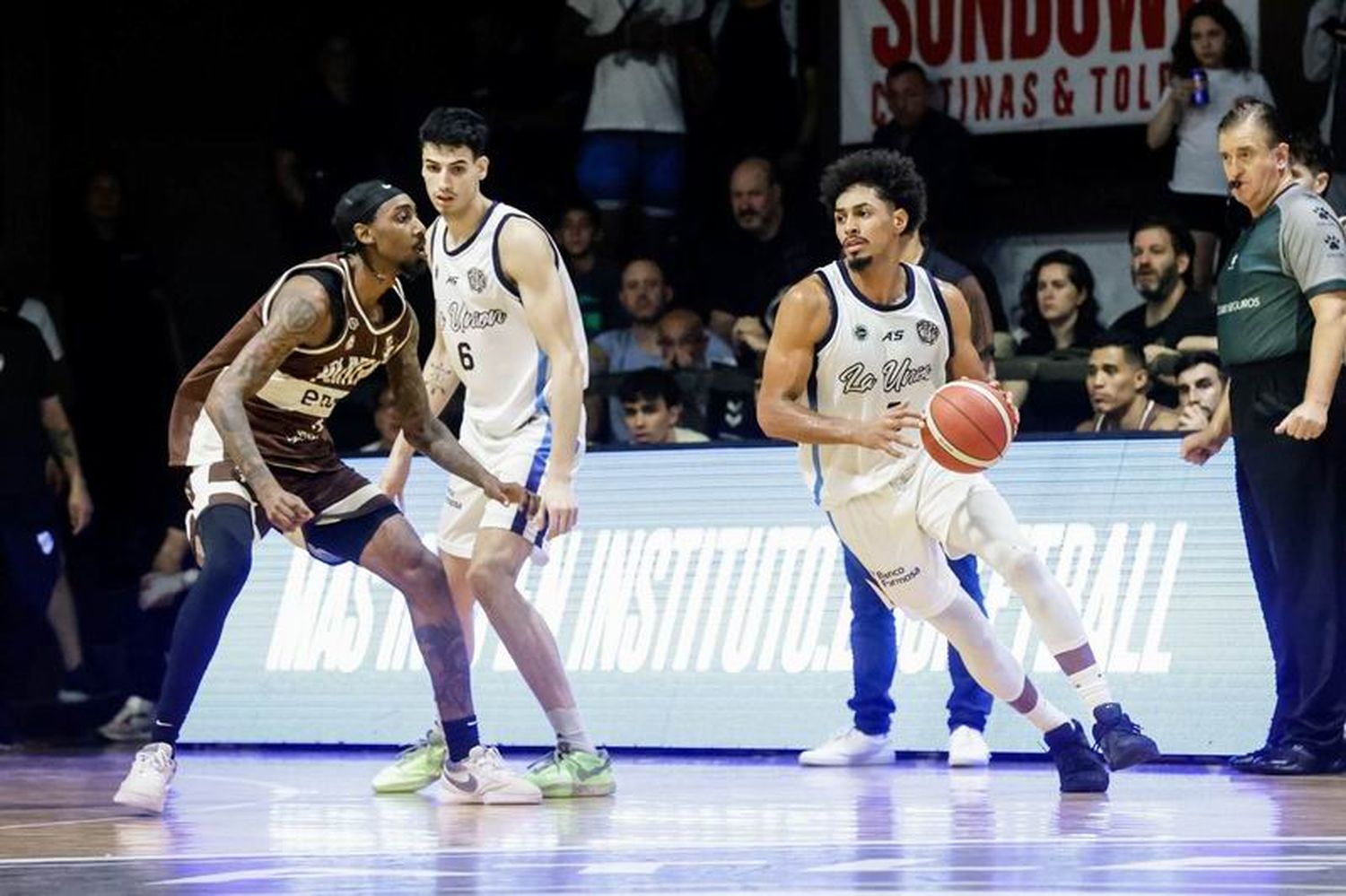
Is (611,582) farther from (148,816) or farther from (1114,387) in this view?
(148,816)

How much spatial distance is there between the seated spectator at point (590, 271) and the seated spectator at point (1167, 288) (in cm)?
280

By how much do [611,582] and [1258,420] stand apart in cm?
284

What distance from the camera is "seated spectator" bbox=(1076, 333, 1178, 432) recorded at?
36.3 ft

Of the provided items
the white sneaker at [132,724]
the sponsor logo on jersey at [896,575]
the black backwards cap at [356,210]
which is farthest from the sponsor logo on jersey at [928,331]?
the white sneaker at [132,724]

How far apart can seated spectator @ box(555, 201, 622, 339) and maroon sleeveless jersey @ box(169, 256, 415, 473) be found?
4724mm

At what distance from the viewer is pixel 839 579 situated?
1046 cm

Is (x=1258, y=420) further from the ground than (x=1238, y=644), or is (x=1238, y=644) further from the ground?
(x=1258, y=420)

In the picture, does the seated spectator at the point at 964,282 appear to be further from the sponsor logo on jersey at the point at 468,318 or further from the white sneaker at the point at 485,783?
the white sneaker at the point at 485,783

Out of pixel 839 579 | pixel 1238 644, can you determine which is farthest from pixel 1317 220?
pixel 839 579

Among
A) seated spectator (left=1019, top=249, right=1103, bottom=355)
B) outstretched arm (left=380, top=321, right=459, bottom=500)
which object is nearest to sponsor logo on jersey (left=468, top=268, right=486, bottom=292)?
outstretched arm (left=380, top=321, right=459, bottom=500)

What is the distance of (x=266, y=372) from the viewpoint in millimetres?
8266

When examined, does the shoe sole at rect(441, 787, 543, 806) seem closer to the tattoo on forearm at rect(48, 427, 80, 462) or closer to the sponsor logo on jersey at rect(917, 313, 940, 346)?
the sponsor logo on jersey at rect(917, 313, 940, 346)

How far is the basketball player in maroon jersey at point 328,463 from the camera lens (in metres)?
8.33

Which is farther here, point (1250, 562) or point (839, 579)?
point (839, 579)
